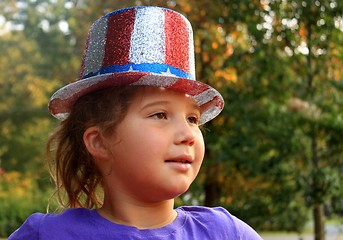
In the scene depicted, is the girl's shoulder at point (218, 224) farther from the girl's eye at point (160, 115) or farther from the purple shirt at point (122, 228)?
the girl's eye at point (160, 115)

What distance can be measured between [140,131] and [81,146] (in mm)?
366

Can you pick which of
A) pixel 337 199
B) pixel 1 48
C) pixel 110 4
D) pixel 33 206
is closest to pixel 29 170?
pixel 1 48

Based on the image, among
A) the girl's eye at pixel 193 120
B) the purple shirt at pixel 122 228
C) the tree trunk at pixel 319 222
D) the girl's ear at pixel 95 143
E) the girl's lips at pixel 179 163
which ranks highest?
the girl's eye at pixel 193 120

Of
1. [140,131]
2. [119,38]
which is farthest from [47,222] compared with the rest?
[119,38]

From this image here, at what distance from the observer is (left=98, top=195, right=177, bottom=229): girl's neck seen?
210cm

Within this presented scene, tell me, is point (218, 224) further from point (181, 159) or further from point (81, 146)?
point (81, 146)

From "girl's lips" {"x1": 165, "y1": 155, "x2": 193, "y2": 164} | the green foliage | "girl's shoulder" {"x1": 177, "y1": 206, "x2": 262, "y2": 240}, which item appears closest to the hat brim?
"girl's lips" {"x1": 165, "y1": 155, "x2": 193, "y2": 164}

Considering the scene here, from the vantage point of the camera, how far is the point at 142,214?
210cm

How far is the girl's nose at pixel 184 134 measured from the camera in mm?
2003

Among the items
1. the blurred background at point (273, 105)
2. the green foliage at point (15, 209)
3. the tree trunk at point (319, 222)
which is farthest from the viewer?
the green foliage at point (15, 209)

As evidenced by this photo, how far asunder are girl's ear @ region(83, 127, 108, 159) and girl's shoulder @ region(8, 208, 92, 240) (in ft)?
0.61

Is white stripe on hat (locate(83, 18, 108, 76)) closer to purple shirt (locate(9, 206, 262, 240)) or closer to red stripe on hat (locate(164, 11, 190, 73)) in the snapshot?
red stripe on hat (locate(164, 11, 190, 73))

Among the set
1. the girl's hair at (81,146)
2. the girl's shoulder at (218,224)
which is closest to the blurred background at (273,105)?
the girl's hair at (81,146)

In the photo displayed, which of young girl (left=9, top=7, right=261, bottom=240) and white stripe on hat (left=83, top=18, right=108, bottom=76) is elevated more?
white stripe on hat (left=83, top=18, right=108, bottom=76)
